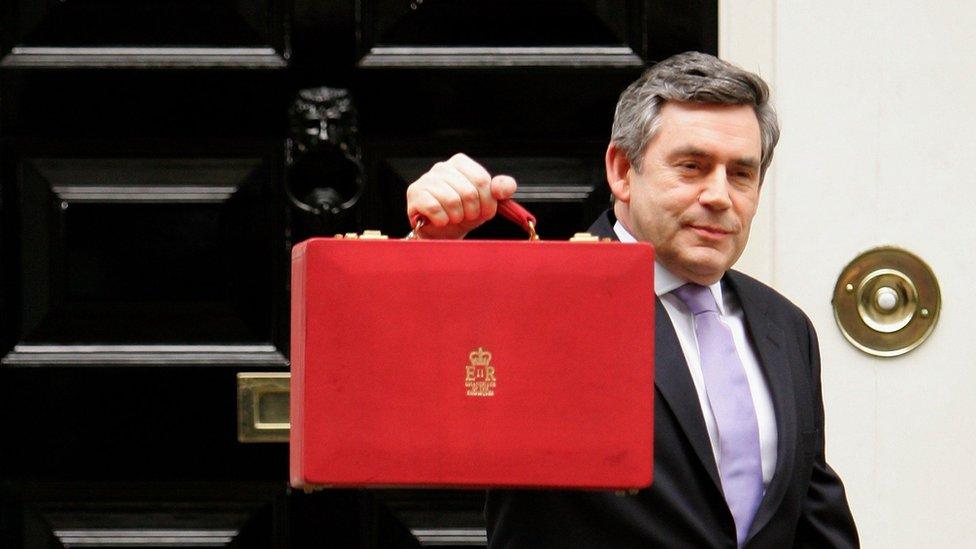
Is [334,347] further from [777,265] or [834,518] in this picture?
[777,265]

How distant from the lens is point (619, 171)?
70.7 inches

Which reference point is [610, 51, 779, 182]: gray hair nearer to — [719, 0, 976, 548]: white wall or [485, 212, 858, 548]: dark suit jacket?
[485, 212, 858, 548]: dark suit jacket

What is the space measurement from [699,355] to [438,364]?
400mm

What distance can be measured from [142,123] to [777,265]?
94 centimetres

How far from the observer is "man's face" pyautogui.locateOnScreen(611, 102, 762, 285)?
1.71 meters

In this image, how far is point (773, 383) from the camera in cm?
175

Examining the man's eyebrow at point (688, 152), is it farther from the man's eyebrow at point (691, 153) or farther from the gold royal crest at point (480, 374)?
the gold royal crest at point (480, 374)

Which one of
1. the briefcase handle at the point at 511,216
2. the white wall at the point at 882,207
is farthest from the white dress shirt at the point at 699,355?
the white wall at the point at 882,207

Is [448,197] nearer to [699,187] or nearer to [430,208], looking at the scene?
[430,208]

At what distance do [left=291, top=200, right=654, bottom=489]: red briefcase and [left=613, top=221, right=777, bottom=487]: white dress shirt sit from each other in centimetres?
28

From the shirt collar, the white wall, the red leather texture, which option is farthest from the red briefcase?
the white wall

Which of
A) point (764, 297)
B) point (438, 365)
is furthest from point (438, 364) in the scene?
point (764, 297)

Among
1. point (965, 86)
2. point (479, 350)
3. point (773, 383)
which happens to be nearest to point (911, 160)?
point (965, 86)

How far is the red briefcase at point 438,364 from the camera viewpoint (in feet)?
4.78
